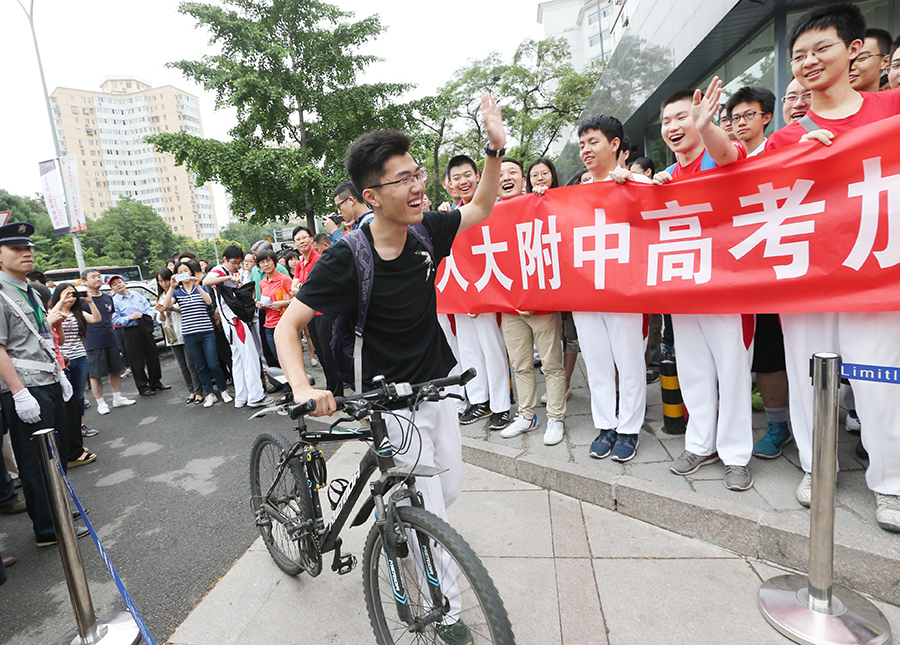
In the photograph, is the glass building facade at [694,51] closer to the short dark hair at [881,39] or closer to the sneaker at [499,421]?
the short dark hair at [881,39]

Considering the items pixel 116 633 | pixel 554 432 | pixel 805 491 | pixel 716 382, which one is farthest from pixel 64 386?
pixel 805 491

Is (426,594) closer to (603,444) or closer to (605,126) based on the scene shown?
(603,444)

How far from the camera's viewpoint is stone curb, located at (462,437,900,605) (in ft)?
7.07

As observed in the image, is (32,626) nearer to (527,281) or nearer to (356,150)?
(356,150)

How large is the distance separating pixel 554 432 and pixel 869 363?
76.5 inches

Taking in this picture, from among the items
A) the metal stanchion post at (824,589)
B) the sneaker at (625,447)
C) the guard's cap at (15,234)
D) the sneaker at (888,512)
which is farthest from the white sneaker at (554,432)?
the guard's cap at (15,234)

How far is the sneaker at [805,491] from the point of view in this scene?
2547 millimetres

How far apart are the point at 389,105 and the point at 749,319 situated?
55.1 feet

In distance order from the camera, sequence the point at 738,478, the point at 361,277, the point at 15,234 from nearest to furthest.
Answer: the point at 361,277
the point at 738,478
the point at 15,234

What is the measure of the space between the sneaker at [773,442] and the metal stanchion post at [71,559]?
3589 mm

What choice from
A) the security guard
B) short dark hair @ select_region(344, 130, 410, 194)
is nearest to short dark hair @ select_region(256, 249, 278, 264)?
the security guard

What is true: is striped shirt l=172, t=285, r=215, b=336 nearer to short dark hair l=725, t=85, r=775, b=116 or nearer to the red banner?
the red banner

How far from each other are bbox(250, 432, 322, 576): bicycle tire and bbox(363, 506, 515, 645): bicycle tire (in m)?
0.64

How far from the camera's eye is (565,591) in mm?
2395
